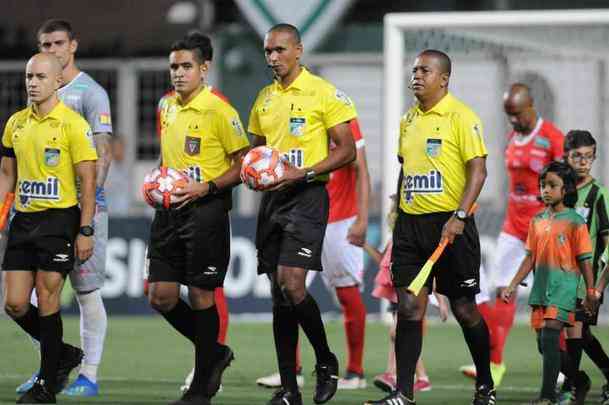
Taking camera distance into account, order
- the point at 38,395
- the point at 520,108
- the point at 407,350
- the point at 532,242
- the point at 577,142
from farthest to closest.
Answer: the point at 520,108, the point at 577,142, the point at 532,242, the point at 38,395, the point at 407,350

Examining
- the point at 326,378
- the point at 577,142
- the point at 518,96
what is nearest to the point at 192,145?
the point at 326,378

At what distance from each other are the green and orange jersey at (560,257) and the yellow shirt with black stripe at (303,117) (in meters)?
1.42

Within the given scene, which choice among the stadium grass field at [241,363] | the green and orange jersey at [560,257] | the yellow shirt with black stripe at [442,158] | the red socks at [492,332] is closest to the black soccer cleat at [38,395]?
the stadium grass field at [241,363]

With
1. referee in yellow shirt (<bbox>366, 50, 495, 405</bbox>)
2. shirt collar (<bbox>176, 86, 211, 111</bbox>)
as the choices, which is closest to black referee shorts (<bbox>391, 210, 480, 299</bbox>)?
referee in yellow shirt (<bbox>366, 50, 495, 405</bbox>)

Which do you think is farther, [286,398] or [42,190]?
[42,190]

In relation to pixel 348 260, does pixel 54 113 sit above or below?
above

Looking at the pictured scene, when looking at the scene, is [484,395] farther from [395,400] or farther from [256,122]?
[256,122]

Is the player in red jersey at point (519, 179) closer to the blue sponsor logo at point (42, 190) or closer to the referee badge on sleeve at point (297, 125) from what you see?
the referee badge on sleeve at point (297, 125)

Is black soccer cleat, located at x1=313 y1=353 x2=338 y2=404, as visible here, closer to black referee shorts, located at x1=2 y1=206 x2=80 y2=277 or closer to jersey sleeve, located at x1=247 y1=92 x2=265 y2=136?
jersey sleeve, located at x1=247 y1=92 x2=265 y2=136

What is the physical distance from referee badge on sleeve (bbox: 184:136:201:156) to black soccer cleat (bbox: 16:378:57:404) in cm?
161

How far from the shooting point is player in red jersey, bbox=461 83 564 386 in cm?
1184

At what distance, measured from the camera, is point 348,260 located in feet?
36.5

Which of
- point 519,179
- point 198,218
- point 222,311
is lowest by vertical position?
point 222,311

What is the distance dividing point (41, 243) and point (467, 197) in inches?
98.8
